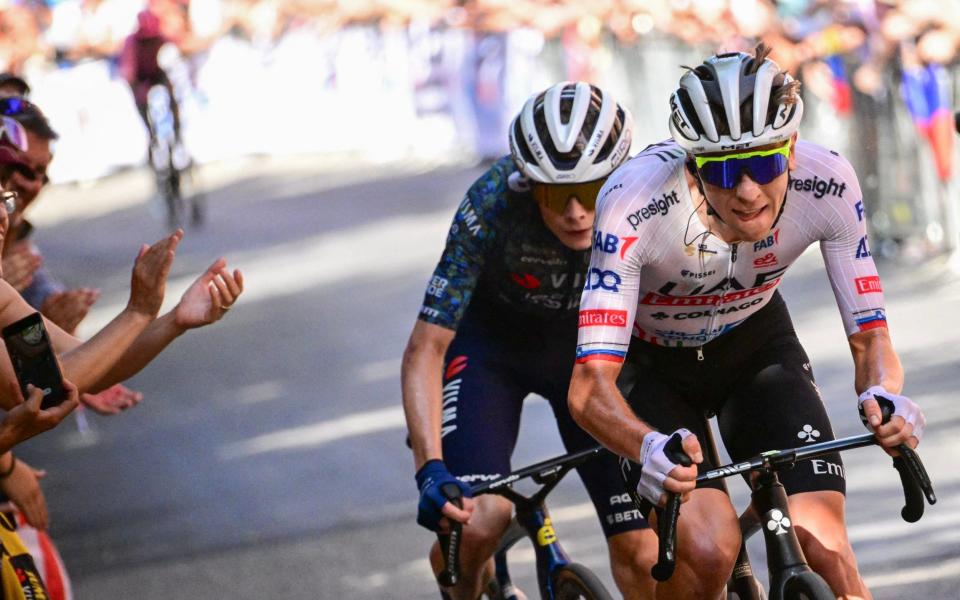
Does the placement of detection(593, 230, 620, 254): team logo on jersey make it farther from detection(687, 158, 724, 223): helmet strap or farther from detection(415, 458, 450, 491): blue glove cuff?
detection(415, 458, 450, 491): blue glove cuff

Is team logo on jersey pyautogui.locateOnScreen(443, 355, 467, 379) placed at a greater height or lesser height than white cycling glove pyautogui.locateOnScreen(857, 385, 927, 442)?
lesser

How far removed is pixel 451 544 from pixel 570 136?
1.30 metres

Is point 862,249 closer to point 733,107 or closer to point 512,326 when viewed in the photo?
point 733,107

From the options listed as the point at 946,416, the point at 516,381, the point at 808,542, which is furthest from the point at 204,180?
the point at 808,542

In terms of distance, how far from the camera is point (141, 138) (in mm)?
27906

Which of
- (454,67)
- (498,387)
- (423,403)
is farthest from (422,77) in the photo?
(423,403)

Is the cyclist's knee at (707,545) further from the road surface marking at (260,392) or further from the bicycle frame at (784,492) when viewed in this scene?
the road surface marking at (260,392)

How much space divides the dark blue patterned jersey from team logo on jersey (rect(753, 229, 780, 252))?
3.04 feet

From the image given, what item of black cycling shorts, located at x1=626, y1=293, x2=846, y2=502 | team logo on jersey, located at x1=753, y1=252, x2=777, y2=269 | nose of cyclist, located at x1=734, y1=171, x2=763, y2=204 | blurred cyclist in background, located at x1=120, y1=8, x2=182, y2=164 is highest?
nose of cyclist, located at x1=734, y1=171, x2=763, y2=204

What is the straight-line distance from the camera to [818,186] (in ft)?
15.7

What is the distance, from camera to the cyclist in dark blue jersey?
538cm

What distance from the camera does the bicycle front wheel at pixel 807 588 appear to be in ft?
14.0

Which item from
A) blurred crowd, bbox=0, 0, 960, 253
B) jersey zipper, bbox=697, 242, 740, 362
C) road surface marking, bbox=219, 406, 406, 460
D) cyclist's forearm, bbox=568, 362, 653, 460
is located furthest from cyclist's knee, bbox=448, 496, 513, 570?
blurred crowd, bbox=0, 0, 960, 253

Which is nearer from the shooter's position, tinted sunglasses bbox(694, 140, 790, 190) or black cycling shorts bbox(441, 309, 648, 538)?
tinted sunglasses bbox(694, 140, 790, 190)
